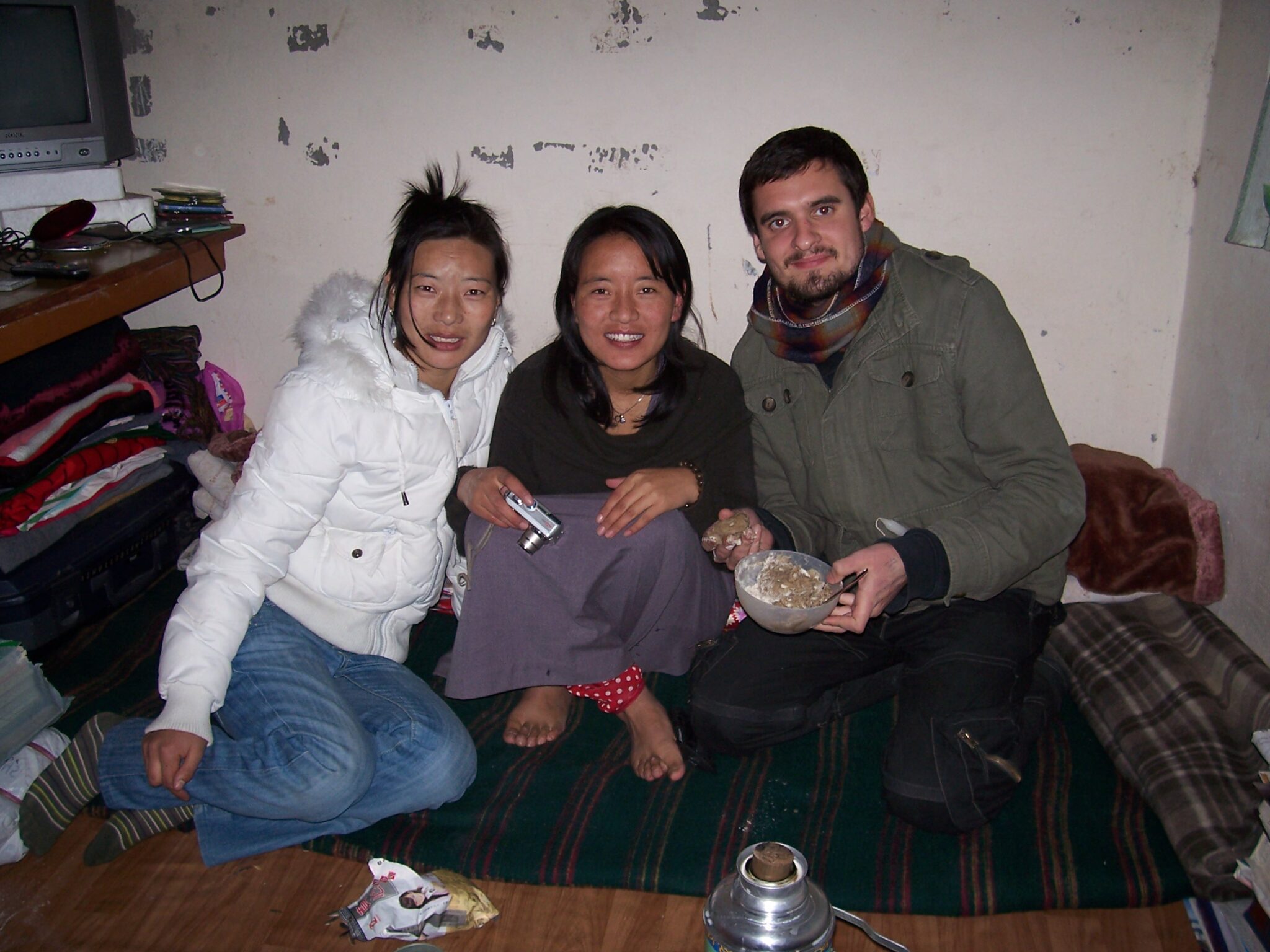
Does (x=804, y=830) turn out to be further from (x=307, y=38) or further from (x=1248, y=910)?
(x=307, y=38)

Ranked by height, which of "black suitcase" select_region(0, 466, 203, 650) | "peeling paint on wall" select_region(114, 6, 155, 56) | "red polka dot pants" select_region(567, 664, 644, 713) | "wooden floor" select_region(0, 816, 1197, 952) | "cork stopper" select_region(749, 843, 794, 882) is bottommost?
"wooden floor" select_region(0, 816, 1197, 952)

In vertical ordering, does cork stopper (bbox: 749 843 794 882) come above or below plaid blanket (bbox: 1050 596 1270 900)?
above

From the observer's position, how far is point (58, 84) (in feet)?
7.47

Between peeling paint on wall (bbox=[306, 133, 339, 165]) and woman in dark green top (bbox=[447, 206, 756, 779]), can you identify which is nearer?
woman in dark green top (bbox=[447, 206, 756, 779])

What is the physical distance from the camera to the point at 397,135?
2.45 metres

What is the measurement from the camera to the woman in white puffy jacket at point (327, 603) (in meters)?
1.54

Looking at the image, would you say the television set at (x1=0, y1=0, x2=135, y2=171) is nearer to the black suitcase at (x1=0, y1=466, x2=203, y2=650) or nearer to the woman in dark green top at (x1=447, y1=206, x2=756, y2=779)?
the black suitcase at (x1=0, y1=466, x2=203, y2=650)

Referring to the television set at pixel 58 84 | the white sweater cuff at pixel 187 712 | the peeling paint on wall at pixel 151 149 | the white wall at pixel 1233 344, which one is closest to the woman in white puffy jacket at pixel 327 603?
the white sweater cuff at pixel 187 712

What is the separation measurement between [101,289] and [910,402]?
1709 millimetres

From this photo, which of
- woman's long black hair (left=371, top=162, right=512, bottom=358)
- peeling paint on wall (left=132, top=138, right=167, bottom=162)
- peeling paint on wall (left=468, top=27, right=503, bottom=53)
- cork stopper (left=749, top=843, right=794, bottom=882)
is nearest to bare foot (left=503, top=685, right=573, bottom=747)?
woman's long black hair (left=371, top=162, right=512, bottom=358)

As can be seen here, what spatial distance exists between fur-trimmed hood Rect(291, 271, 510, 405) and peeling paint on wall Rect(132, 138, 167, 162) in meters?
1.20

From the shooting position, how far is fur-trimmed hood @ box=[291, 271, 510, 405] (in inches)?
65.1

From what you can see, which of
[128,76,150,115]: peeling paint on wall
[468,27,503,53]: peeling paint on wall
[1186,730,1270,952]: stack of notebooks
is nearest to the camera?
[1186,730,1270,952]: stack of notebooks

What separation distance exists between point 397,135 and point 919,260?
1.46 meters
